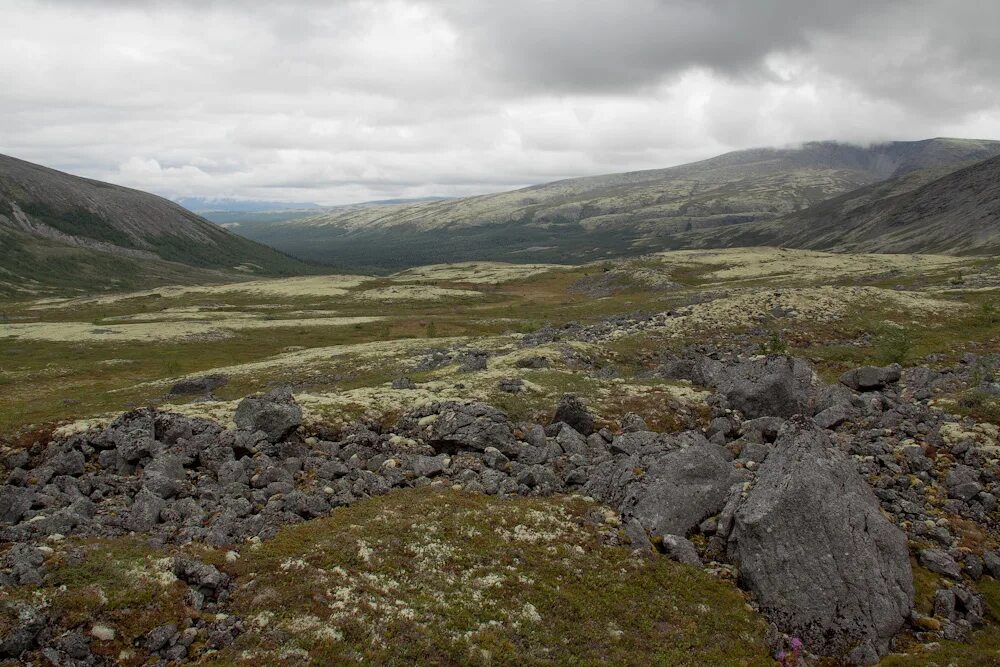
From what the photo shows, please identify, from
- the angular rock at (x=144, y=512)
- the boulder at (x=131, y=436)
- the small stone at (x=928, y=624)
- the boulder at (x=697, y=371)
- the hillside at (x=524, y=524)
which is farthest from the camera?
the boulder at (x=697, y=371)

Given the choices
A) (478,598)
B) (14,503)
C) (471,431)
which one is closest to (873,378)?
(471,431)

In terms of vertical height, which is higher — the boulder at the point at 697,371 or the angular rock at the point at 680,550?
the boulder at the point at 697,371

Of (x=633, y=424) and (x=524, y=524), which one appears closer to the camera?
(x=524, y=524)

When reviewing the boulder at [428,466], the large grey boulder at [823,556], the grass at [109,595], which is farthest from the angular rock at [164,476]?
the large grey boulder at [823,556]

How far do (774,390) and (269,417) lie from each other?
1295 inches

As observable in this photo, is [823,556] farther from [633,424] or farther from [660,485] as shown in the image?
[633,424]

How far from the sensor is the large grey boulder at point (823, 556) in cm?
1958

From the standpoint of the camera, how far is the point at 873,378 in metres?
43.9

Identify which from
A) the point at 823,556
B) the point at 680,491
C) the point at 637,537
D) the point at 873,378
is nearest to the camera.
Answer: the point at 823,556

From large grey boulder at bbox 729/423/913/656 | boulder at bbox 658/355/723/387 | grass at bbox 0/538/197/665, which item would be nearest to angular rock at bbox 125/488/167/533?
grass at bbox 0/538/197/665

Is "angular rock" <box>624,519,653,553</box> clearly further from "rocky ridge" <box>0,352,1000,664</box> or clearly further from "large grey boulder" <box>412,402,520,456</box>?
"large grey boulder" <box>412,402,520,456</box>

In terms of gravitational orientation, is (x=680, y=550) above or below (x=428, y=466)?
below

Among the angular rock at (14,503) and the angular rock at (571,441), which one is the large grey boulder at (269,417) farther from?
the angular rock at (571,441)

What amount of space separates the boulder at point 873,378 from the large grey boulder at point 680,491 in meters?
23.9
